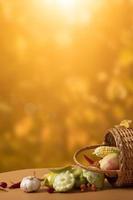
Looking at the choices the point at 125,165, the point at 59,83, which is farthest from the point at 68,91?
the point at 125,165

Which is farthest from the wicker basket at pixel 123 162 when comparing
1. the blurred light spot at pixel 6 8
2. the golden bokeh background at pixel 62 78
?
the blurred light spot at pixel 6 8

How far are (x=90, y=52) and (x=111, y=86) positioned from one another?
17cm

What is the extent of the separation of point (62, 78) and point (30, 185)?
735mm

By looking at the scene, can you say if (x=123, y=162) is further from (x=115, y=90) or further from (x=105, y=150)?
(x=115, y=90)

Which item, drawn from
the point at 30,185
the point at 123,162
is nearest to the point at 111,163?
the point at 123,162

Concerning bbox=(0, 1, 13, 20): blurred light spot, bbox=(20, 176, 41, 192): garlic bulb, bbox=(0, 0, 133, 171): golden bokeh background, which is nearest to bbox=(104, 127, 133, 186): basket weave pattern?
bbox=(20, 176, 41, 192): garlic bulb

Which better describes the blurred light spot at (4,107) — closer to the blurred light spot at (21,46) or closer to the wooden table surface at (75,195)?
the blurred light spot at (21,46)

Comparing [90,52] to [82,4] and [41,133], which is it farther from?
[41,133]

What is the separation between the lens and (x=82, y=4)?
1.91 m

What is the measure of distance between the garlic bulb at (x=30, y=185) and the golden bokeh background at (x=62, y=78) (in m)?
0.65

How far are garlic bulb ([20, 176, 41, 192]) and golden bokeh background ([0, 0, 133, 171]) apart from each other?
645 millimetres

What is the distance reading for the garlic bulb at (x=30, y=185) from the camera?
1.28m

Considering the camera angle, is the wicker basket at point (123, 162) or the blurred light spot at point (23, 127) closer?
the wicker basket at point (123, 162)

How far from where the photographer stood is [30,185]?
1280mm
